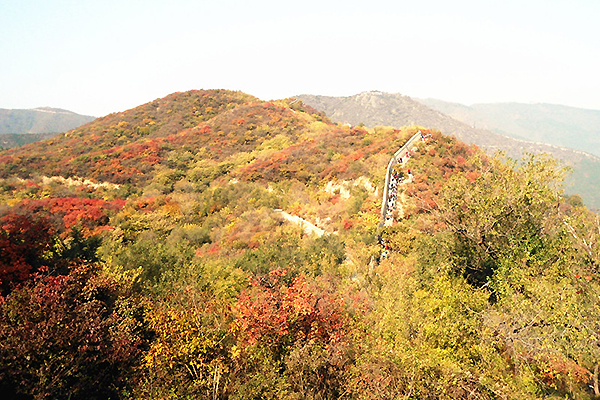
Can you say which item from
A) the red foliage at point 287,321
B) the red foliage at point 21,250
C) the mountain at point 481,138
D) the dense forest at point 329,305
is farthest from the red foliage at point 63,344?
the mountain at point 481,138

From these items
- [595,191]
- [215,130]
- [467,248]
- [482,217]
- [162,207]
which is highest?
[215,130]

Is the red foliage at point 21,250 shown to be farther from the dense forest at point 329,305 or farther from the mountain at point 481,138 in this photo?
the mountain at point 481,138

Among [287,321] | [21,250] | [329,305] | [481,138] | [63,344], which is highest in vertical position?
[481,138]

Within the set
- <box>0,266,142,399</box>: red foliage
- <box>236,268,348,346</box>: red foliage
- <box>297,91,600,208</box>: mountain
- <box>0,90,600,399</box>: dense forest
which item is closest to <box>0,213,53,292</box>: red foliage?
<box>0,90,600,399</box>: dense forest

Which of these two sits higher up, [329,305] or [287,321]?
[287,321]

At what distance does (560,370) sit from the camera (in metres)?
9.27

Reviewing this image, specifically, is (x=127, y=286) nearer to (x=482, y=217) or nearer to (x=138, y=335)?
(x=138, y=335)

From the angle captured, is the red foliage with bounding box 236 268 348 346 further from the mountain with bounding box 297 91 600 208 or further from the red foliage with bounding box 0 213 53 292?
the mountain with bounding box 297 91 600 208

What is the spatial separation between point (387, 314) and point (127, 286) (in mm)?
→ 10462

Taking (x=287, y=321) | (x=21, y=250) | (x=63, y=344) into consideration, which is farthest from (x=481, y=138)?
(x=63, y=344)

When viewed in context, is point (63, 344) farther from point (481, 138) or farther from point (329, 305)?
point (481, 138)

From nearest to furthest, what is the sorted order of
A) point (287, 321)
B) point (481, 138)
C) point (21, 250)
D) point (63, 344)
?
point (63, 344) → point (287, 321) → point (21, 250) → point (481, 138)

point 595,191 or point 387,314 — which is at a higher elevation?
point 387,314

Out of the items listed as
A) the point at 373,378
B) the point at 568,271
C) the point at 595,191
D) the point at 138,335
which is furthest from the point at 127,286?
the point at 595,191
